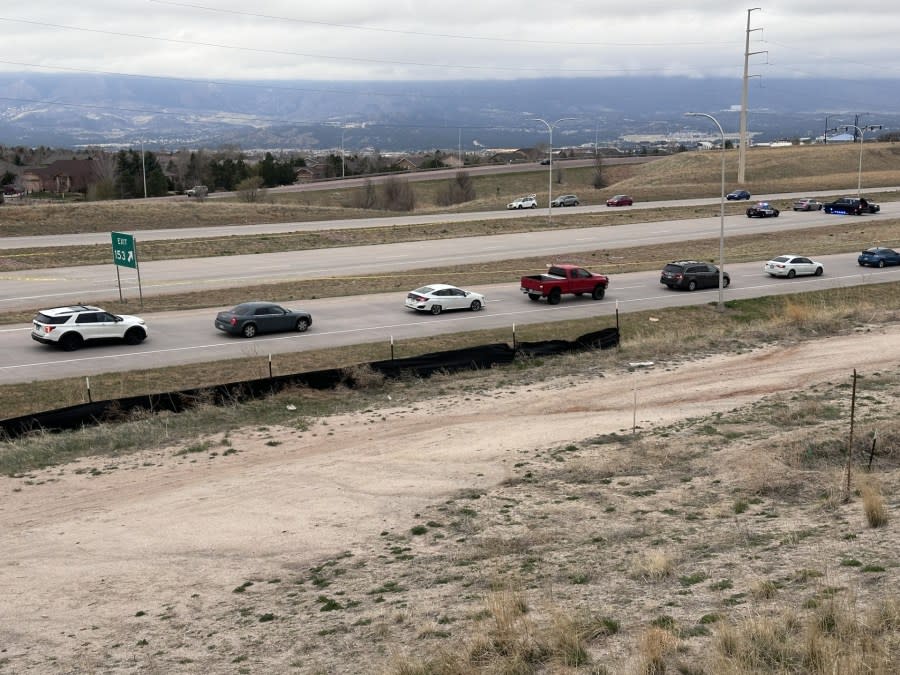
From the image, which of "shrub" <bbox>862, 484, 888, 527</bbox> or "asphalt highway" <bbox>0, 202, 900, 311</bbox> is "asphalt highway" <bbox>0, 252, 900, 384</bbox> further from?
"shrub" <bbox>862, 484, 888, 527</bbox>

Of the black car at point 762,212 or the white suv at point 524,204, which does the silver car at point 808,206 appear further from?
the white suv at point 524,204

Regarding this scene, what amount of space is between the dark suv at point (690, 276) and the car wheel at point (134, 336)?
2435cm

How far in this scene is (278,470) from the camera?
2064 cm

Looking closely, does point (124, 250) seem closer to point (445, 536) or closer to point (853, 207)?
point (445, 536)

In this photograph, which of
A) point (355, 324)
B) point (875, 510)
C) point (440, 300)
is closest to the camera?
point (875, 510)

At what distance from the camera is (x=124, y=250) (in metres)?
37.6

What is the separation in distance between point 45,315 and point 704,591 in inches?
1004

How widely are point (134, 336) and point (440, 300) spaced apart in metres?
12.1

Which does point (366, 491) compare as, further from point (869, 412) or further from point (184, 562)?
point (869, 412)

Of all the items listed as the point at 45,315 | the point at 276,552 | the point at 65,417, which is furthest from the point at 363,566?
the point at 45,315

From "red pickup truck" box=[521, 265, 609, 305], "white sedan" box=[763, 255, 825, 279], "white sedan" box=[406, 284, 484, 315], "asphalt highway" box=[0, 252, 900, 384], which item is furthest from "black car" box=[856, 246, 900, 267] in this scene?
"white sedan" box=[406, 284, 484, 315]

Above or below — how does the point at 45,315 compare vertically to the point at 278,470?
above

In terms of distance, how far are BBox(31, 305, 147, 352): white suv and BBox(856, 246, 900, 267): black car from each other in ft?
129

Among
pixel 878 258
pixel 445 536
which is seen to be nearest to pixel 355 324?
pixel 445 536
